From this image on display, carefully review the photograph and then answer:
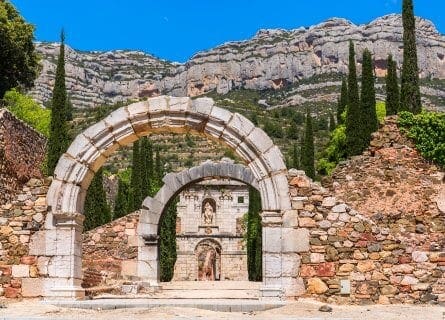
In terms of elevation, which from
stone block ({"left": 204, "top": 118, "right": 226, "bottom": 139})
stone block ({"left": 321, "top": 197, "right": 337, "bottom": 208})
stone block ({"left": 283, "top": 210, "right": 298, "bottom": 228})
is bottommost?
stone block ({"left": 283, "top": 210, "right": 298, "bottom": 228})

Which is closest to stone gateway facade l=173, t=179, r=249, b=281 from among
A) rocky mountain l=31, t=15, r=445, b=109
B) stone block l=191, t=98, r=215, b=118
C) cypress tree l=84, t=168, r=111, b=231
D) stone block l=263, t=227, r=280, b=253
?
cypress tree l=84, t=168, r=111, b=231

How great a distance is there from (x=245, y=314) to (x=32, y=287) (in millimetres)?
3920

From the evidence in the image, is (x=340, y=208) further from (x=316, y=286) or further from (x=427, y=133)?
(x=427, y=133)

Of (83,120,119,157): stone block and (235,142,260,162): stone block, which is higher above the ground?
(83,120,119,157): stone block

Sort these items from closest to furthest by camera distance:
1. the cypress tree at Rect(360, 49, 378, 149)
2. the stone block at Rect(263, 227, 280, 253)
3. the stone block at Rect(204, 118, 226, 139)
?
the stone block at Rect(263, 227, 280, 253)
the stone block at Rect(204, 118, 226, 139)
the cypress tree at Rect(360, 49, 378, 149)

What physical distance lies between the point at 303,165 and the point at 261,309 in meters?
25.9

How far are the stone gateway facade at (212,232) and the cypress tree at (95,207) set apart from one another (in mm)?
9806

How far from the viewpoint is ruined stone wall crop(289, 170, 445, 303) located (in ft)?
35.2

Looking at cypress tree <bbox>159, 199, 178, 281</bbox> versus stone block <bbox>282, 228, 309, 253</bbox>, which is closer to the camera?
stone block <bbox>282, 228, 309, 253</bbox>

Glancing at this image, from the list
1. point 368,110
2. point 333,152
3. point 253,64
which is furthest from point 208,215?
point 253,64

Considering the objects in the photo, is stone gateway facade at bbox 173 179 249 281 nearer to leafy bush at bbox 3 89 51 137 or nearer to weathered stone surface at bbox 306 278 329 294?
leafy bush at bbox 3 89 51 137

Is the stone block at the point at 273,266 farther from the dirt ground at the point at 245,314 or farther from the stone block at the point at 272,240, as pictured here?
the dirt ground at the point at 245,314

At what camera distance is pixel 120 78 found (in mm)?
140875

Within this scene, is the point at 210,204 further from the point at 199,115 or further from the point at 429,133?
the point at 199,115
